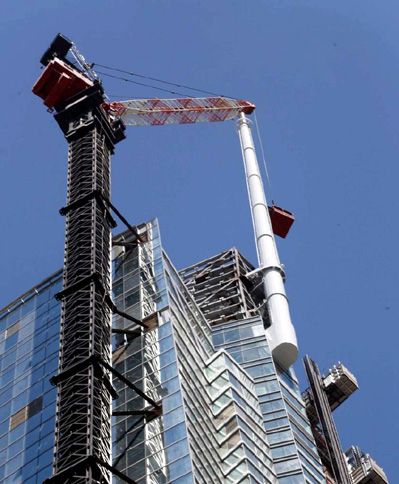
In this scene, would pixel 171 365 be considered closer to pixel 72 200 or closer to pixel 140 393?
pixel 140 393

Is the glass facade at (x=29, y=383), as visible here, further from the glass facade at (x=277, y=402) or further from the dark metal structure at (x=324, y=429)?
the dark metal structure at (x=324, y=429)

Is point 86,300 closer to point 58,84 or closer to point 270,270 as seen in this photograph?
point 58,84

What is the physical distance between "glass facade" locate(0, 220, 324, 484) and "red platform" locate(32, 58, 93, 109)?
58.8ft

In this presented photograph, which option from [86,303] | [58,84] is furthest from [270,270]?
[86,303]

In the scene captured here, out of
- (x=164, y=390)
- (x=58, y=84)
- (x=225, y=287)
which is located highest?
(x=58, y=84)

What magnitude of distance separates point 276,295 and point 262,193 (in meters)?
21.8

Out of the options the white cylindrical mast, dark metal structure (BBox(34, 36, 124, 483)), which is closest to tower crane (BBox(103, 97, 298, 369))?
the white cylindrical mast

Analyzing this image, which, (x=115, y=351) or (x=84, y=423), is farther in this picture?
(x=115, y=351)

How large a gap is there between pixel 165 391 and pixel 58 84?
41.8 metres

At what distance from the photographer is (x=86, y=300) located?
88.6 metres

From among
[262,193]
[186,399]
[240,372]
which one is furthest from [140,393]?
[262,193]

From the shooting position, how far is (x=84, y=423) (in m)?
77.5

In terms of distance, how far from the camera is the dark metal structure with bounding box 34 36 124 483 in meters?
76.2

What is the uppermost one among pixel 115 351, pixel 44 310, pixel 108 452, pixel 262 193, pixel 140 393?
pixel 262 193
